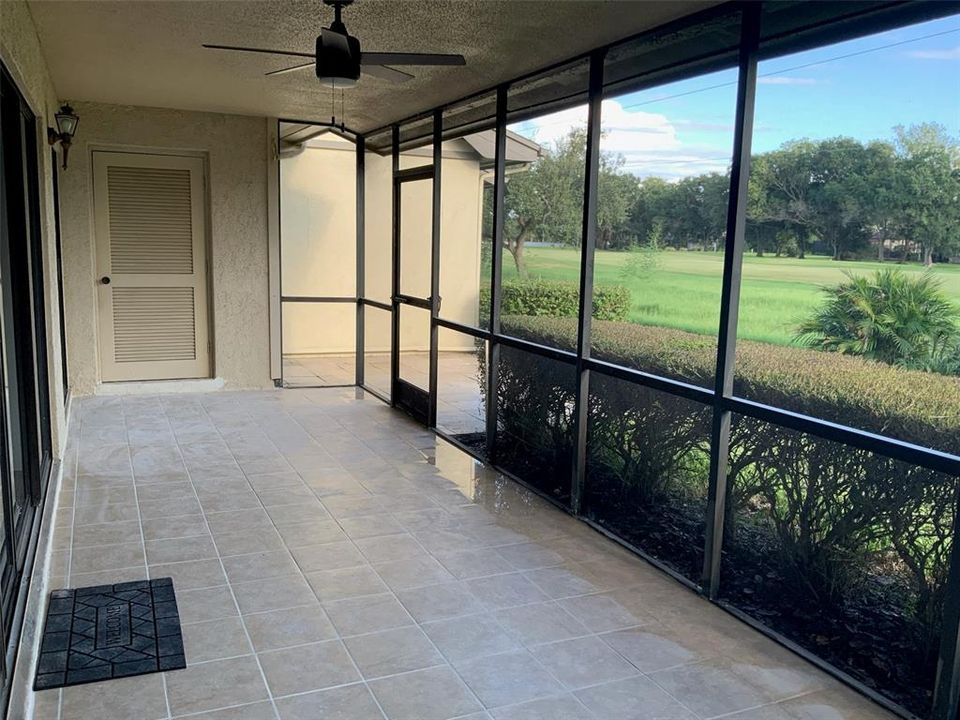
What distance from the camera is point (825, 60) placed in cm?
277

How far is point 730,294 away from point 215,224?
204 inches

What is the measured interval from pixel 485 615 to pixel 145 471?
266 cm

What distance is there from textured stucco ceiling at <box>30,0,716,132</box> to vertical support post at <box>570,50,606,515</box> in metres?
0.49

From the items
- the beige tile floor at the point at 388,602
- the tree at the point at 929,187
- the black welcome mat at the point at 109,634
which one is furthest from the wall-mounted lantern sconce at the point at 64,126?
the tree at the point at 929,187

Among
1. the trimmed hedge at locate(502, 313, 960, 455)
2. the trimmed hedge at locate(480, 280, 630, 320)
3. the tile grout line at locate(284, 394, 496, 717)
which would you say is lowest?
the tile grout line at locate(284, 394, 496, 717)

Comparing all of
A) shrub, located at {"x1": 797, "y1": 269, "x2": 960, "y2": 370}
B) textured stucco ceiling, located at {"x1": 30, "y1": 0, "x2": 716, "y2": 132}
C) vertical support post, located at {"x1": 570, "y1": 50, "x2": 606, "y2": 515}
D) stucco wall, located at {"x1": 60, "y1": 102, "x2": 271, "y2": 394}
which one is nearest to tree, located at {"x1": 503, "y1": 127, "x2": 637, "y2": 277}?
vertical support post, located at {"x1": 570, "y1": 50, "x2": 606, "y2": 515}

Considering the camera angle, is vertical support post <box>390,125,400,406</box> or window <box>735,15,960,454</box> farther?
vertical support post <box>390,125,400,406</box>

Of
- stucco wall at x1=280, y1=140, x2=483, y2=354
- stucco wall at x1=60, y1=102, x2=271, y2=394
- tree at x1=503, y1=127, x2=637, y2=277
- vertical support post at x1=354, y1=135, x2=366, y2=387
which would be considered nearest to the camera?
tree at x1=503, y1=127, x2=637, y2=277

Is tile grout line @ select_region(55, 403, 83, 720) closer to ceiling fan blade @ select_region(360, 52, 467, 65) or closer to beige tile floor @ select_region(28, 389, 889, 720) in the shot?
beige tile floor @ select_region(28, 389, 889, 720)

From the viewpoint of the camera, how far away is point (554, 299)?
453cm

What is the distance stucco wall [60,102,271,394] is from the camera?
6484mm

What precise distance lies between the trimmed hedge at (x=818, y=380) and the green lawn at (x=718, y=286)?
0.21 feet

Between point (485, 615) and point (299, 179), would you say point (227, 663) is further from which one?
point (299, 179)

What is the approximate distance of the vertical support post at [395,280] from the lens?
6.55 meters
